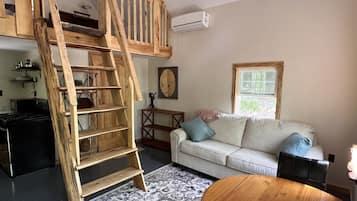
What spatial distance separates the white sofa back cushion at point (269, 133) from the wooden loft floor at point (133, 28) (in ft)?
7.52

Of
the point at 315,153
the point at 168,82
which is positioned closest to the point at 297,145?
the point at 315,153

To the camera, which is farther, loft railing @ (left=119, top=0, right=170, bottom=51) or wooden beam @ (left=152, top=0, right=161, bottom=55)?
wooden beam @ (left=152, top=0, right=161, bottom=55)

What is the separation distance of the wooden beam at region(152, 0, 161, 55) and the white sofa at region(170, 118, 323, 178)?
1.76 meters

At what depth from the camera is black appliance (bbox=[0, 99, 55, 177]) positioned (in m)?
3.15

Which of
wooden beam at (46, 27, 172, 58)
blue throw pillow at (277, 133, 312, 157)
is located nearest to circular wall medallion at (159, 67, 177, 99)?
wooden beam at (46, 27, 172, 58)

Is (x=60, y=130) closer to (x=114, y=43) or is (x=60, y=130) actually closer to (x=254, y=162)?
(x=114, y=43)

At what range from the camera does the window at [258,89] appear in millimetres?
3283

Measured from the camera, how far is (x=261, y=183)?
160 centimetres

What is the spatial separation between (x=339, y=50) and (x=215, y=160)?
218cm

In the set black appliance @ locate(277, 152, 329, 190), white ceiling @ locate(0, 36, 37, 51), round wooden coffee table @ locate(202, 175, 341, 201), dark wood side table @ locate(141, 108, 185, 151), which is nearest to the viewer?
round wooden coffee table @ locate(202, 175, 341, 201)

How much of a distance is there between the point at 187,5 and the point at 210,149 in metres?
2.73

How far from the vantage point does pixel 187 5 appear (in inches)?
159

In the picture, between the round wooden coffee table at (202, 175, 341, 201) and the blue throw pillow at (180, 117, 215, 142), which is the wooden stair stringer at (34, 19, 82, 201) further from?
the blue throw pillow at (180, 117, 215, 142)

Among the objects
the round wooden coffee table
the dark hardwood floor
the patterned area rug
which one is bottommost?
the dark hardwood floor
